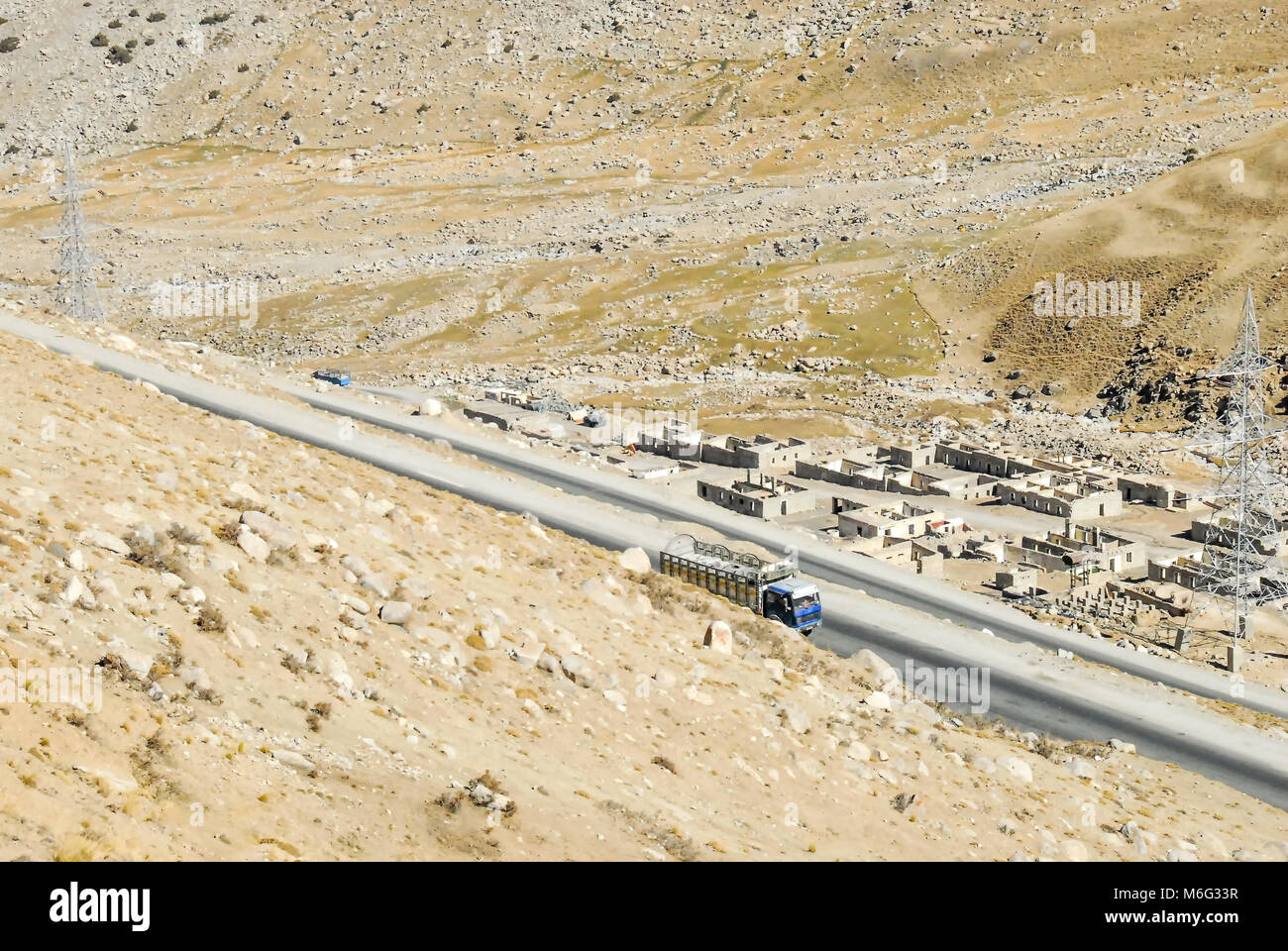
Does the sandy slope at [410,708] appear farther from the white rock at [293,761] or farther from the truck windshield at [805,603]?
the truck windshield at [805,603]

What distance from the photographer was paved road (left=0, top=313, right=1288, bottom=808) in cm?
3903

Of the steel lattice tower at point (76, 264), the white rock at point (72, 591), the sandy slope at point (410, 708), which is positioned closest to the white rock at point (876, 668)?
the sandy slope at point (410, 708)

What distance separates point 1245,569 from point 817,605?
2569cm

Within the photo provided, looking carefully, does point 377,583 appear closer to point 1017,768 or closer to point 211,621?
point 211,621

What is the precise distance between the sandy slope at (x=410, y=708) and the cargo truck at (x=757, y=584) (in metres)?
5.88

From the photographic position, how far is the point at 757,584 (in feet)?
139

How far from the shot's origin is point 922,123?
495 ft

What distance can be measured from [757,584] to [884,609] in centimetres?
663

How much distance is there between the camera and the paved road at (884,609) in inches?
1537

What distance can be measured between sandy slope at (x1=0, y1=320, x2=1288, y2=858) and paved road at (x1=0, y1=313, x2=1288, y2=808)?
10.9 feet

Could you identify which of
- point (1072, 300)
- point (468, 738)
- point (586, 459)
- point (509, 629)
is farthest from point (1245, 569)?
point (1072, 300)

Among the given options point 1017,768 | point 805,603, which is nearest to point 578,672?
point 1017,768

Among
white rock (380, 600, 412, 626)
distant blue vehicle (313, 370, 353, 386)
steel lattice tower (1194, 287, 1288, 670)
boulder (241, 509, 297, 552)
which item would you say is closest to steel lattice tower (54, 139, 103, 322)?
distant blue vehicle (313, 370, 353, 386)

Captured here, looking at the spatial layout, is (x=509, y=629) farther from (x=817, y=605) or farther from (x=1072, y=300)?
(x=1072, y=300)
